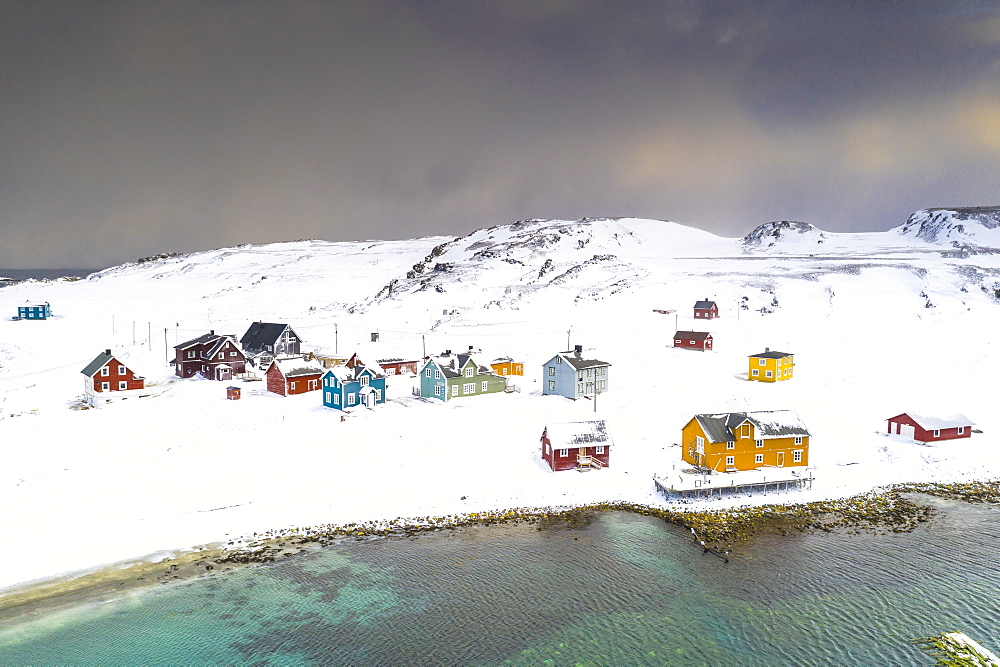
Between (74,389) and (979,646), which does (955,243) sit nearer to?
(979,646)

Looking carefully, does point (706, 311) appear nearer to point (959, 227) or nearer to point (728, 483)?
point (728, 483)

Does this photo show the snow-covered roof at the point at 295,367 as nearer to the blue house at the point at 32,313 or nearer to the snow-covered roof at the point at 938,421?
the snow-covered roof at the point at 938,421

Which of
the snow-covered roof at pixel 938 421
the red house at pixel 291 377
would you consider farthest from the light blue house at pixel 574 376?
the snow-covered roof at pixel 938 421

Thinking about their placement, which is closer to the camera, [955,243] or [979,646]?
[979,646]

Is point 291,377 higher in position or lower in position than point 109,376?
lower

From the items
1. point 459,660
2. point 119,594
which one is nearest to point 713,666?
point 459,660

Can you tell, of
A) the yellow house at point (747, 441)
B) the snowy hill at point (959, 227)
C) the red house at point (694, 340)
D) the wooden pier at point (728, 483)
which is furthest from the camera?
the snowy hill at point (959, 227)

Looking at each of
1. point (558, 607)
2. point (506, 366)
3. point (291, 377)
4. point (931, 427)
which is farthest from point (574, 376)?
point (558, 607)
